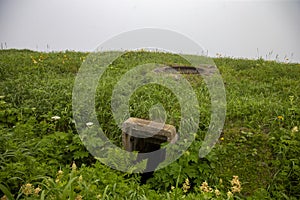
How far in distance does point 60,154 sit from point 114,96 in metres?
1.62

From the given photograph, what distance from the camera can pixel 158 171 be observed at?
3.25 meters

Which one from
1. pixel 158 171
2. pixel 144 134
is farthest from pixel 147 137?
pixel 158 171

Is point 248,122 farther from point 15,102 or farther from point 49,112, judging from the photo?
point 15,102

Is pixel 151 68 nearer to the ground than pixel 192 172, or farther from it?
farther from it

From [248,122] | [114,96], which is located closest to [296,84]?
[248,122]

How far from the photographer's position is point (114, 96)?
15.6 feet

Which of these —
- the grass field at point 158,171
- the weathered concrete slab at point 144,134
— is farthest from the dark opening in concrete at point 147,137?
the grass field at point 158,171

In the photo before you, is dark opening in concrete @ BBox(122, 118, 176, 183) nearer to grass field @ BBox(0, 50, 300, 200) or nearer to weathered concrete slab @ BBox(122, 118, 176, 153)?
weathered concrete slab @ BBox(122, 118, 176, 153)

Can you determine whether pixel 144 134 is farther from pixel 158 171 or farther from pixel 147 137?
pixel 158 171

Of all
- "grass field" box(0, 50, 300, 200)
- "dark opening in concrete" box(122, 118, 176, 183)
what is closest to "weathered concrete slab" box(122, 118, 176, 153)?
"dark opening in concrete" box(122, 118, 176, 183)

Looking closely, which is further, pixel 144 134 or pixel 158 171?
pixel 144 134

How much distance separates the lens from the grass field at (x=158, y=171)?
90.5 inches

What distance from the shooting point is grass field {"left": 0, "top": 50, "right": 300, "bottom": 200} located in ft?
7.54

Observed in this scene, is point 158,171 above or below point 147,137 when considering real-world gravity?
below
